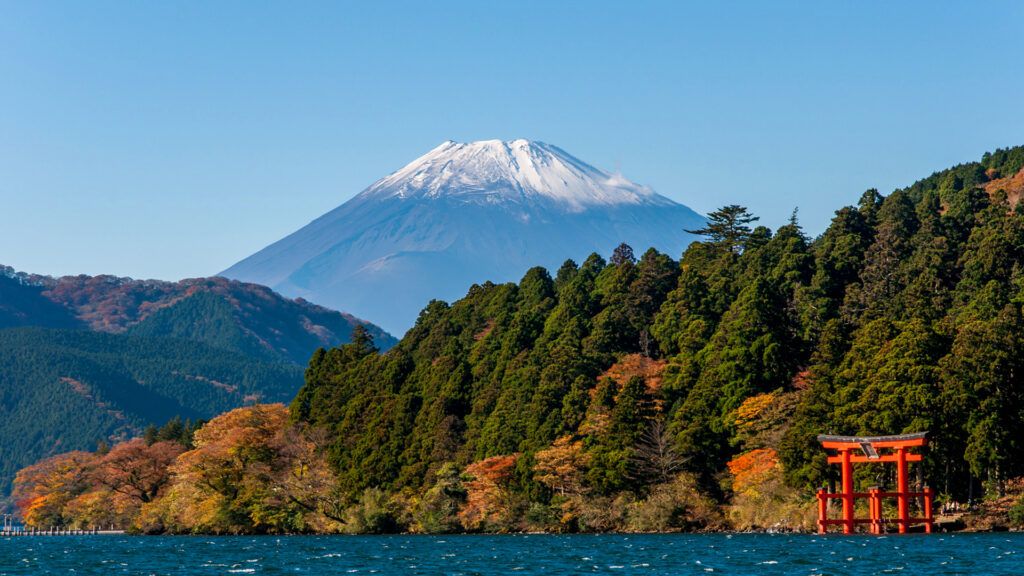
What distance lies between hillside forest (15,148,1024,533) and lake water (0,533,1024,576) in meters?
6.25

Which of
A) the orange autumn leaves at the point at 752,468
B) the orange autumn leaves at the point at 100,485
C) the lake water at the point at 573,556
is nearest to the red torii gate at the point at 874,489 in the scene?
the lake water at the point at 573,556

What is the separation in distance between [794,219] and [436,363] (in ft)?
113

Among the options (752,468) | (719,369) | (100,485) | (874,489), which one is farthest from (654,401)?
(100,485)

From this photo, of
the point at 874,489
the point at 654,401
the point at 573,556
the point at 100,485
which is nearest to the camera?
the point at 573,556

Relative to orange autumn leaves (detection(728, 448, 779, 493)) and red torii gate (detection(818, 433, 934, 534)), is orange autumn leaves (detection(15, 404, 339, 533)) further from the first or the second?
red torii gate (detection(818, 433, 934, 534))

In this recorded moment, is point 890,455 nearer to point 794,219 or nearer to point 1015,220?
point 1015,220

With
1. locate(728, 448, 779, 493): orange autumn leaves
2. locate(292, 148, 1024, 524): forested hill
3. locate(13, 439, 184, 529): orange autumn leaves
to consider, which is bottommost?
locate(13, 439, 184, 529): orange autumn leaves

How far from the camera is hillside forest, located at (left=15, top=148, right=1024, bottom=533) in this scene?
72.5m

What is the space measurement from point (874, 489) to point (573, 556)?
57.2 ft

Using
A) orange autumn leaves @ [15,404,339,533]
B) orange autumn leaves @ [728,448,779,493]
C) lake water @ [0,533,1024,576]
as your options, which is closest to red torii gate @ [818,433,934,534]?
lake water @ [0,533,1024,576]

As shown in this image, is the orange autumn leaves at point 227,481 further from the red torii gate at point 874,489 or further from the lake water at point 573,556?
the red torii gate at point 874,489

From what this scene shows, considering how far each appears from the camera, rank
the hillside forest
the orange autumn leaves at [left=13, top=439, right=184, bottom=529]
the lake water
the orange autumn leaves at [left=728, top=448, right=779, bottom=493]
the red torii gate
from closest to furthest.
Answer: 1. the lake water
2. the red torii gate
3. the hillside forest
4. the orange autumn leaves at [left=728, top=448, right=779, bottom=493]
5. the orange autumn leaves at [left=13, top=439, right=184, bottom=529]

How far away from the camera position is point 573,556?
185ft

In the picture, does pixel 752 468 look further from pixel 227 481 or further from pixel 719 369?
pixel 227 481
